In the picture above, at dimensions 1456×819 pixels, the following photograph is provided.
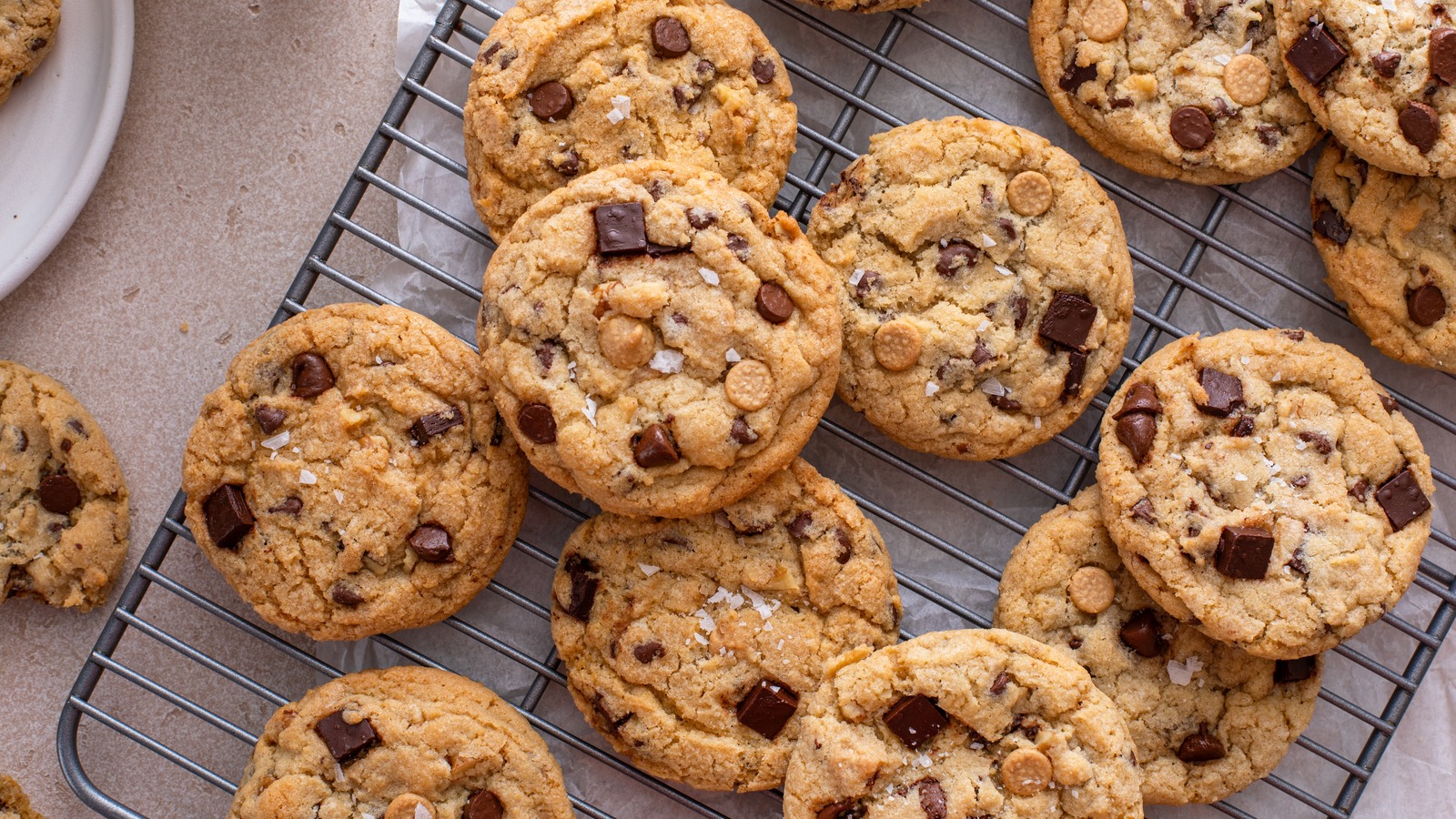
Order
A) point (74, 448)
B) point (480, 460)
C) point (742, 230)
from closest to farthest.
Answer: point (742, 230) → point (480, 460) → point (74, 448)

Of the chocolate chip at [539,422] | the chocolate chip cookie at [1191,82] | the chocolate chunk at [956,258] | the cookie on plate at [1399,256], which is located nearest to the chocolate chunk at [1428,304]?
the cookie on plate at [1399,256]

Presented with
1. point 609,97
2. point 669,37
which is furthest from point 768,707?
point 669,37

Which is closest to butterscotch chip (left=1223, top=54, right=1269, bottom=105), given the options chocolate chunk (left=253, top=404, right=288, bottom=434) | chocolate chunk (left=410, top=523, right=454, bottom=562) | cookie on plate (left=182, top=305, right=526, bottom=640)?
cookie on plate (left=182, top=305, right=526, bottom=640)

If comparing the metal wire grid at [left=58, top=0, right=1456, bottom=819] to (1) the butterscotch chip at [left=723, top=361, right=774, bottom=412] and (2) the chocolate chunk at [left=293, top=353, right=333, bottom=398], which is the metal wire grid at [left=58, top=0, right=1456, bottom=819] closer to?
(2) the chocolate chunk at [left=293, top=353, right=333, bottom=398]

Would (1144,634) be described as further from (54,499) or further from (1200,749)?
(54,499)

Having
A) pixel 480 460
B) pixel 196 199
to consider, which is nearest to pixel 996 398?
pixel 480 460

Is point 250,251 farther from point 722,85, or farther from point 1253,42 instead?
point 1253,42
